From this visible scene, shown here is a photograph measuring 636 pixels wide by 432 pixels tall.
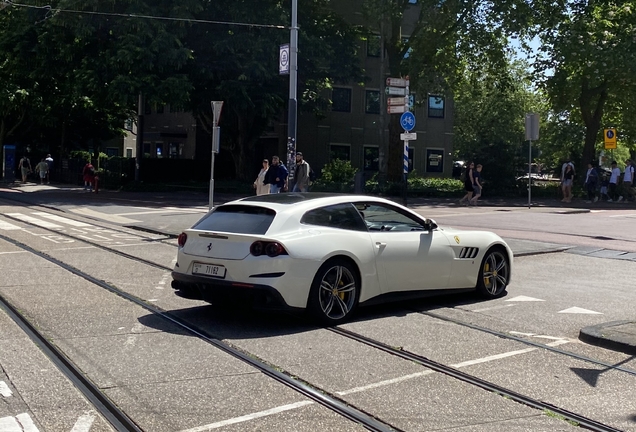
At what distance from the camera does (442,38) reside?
3528 cm

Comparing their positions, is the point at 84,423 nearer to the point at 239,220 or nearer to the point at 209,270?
the point at 209,270

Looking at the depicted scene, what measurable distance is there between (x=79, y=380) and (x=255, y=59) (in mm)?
28859

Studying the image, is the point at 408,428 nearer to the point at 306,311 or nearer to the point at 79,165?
the point at 306,311

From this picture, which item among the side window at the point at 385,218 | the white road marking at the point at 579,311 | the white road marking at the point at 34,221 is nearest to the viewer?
the side window at the point at 385,218

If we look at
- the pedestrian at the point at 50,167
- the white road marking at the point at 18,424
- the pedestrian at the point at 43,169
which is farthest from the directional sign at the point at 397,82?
the pedestrian at the point at 50,167

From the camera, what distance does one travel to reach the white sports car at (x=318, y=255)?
7.77 meters

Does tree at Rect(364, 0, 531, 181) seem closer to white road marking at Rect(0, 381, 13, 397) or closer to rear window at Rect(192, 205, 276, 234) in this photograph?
rear window at Rect(192, 205, 276, 234)

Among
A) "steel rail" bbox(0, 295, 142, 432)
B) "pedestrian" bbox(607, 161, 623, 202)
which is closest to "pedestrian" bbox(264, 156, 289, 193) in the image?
"steel rail" bbox(0, 295, 142, 432)

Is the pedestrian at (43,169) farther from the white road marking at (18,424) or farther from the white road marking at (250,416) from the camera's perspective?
the white road marking at (250,416)

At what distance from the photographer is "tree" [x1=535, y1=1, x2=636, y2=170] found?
3422cm

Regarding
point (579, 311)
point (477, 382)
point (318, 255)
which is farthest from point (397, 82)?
point (477, 382)

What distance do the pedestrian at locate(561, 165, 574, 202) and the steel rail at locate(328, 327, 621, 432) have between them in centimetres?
2673

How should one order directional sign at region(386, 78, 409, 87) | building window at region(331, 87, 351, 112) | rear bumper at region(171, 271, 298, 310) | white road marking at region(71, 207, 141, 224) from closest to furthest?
rear bumper at region(171, 271, 298, 310)
directional sign at region(386, 78, 409, 87)
white road marking at region(71, 207, 141, 224)
building window at region(331, 87, 351, 112)

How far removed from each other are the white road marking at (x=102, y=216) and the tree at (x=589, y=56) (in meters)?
21.2
